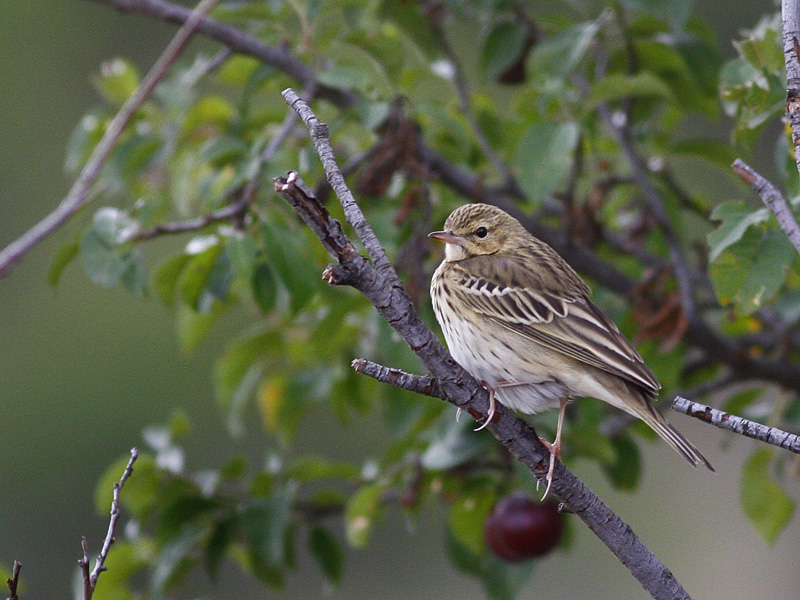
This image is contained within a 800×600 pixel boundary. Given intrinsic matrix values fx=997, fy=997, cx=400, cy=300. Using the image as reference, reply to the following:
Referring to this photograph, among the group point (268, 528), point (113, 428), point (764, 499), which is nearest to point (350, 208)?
point (268, 528)

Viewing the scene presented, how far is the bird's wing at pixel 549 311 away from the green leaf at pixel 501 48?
3.44 ft

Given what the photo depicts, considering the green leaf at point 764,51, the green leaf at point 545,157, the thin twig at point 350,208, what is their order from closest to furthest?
the thin twig at point 350,208 → the green leaf at point 764,51 → the green leaf at point 545,157

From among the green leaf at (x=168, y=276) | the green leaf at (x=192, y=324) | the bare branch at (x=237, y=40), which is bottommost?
the green leaf at (x=192, y=324)

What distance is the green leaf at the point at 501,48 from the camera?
A: 4.89 metres

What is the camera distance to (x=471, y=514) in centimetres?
473

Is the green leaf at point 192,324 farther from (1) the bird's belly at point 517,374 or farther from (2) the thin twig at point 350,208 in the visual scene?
(2) the thin twig at point 350,208

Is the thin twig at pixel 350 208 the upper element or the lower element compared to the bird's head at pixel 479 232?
upper

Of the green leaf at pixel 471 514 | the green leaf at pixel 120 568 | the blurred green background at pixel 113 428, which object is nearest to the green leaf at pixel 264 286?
the green leaf at pixel 471 514

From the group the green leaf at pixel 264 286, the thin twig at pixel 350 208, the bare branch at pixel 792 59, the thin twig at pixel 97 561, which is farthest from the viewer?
the green leaf at pixel 264 286

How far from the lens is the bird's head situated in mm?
4465

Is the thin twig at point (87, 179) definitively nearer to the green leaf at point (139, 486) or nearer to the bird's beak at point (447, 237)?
the green leaf at point (139, 486)

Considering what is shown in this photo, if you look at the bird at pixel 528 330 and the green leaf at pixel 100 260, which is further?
the green leaf at pixel 100 260

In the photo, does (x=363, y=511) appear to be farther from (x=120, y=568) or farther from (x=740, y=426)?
(x=740, y=426)

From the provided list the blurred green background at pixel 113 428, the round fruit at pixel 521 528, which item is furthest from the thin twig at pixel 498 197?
the blurred green background at pixel 113 428
